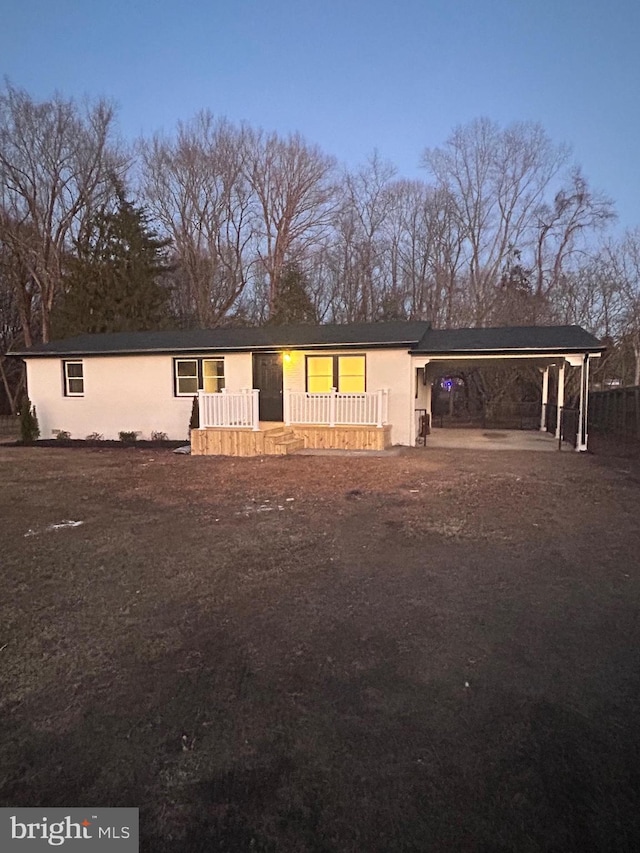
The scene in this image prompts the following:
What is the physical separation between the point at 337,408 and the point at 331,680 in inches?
391

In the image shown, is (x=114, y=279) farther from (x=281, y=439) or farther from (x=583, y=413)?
(x=583, y=413)

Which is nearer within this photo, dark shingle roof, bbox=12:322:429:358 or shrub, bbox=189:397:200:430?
dark shingle roof, bbox=12:322:429:358

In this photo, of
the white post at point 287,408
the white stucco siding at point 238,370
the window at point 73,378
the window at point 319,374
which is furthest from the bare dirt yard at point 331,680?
the window at point 73,378

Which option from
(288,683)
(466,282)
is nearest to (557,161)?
(466,282)

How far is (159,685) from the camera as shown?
8.28ft

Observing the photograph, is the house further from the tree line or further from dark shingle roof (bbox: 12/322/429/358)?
the tree line

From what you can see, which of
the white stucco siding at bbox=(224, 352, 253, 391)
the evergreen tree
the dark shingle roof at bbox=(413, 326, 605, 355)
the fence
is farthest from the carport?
the evergreen tree

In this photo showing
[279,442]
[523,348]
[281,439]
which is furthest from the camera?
[523,348]

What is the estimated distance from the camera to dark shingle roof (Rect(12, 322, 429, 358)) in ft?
42.0

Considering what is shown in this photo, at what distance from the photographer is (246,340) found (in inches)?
550

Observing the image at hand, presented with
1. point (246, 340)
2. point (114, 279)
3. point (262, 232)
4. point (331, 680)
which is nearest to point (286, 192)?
point (262, 232)

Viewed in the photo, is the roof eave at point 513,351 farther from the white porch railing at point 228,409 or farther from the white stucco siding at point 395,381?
the white porch railing at point 228,409

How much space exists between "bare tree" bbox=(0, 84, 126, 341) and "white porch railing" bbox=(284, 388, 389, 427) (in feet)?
54.2

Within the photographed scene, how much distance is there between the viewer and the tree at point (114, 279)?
23.0 meters
